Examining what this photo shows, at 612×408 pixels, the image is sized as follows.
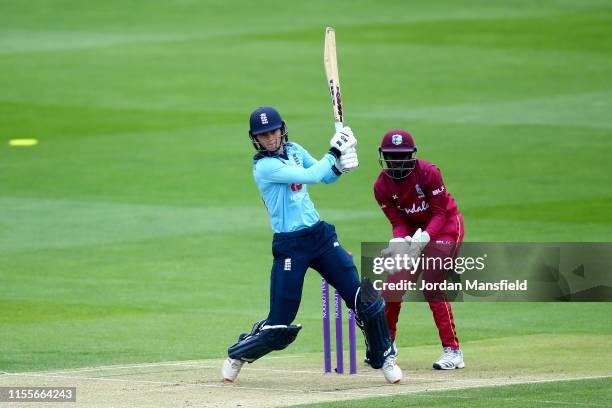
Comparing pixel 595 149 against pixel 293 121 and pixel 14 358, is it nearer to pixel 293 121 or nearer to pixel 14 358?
pixel 293 121

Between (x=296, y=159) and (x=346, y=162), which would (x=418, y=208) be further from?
(x=296, y=159)

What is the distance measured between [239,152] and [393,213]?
49.3 feet

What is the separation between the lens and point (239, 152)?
27000 millimetres

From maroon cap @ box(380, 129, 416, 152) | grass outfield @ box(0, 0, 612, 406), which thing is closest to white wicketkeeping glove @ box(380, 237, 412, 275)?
maroon cap @ box(380, 129, 416, 152)

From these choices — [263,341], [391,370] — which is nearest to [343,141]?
[263,341]

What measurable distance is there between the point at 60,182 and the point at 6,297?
832 centimetres

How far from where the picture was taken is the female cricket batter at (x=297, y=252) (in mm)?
11086

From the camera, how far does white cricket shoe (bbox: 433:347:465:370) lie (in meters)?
12.0

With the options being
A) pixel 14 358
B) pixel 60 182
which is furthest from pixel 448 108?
pixel 14 358

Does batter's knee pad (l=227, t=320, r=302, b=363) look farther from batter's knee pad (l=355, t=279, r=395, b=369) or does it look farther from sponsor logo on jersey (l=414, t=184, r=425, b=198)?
sponsor logo on jersey (l=414, t=184, r=425, b=198)

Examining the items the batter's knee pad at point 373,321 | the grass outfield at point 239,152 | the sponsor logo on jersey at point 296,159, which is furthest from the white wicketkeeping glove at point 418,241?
the grass outfield at point 239,152

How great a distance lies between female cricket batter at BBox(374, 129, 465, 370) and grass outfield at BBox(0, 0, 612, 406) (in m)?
0.50

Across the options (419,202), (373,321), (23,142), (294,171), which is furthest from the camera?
(23,142)

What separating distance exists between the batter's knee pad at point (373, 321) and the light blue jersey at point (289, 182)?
749mm
